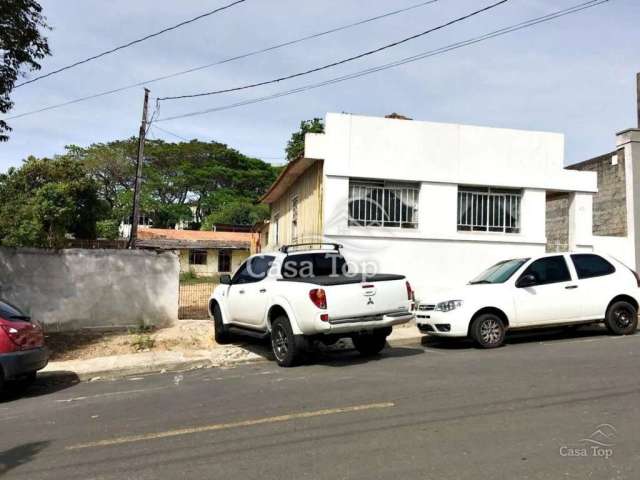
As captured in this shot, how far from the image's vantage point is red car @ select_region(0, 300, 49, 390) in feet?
24.2

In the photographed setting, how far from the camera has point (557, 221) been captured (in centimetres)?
1823

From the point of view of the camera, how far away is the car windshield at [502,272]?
10242mm

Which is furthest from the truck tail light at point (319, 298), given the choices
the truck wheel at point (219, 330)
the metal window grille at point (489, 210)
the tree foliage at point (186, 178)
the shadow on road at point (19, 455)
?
the tree foliage at point (186, 178)

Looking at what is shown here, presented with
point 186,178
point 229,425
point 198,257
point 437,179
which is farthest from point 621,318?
point 186,178

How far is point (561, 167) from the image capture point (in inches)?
579

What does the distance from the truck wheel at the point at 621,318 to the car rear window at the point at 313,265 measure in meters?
5.05

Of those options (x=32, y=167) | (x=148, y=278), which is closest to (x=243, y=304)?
(x=148, y=278)

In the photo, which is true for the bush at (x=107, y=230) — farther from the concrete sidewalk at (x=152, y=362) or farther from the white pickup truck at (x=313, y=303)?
the white pickup truck at (x=313, y=303)

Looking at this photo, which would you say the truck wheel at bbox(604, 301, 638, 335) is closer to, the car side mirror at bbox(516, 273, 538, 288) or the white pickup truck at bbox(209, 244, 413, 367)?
the car side mirror at bbox(516, 273, 538, 288)

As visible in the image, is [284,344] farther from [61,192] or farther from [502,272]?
[61,192]

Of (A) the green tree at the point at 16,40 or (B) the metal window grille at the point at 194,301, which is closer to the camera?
(A) the green tree at the point at 16,40

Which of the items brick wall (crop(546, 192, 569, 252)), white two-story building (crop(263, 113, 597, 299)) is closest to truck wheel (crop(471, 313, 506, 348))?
white two-story building (crop(263, 113, 597, 299))

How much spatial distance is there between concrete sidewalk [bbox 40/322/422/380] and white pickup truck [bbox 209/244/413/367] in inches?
19.7

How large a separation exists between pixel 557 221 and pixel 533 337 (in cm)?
856
